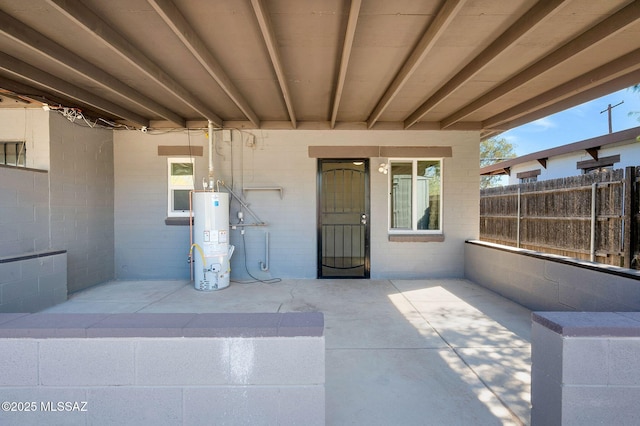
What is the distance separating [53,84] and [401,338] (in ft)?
16.1

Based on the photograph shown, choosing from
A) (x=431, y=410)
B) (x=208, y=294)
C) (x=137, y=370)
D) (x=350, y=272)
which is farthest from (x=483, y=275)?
(x=137, y=370)

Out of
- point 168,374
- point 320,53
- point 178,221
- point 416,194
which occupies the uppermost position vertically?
point 320,53

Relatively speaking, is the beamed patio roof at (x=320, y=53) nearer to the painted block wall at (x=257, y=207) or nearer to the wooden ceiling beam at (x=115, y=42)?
the wooden ceiling beam at (x=115, y=42)

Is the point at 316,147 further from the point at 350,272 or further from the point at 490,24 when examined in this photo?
the point at 490,24

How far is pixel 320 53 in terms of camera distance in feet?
9.96

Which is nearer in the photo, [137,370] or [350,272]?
[137,370]

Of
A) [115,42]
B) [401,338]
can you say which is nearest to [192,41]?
[115,42]

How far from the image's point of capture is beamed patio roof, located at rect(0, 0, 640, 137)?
7.86ft

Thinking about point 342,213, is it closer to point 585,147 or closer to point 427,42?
point 427,42

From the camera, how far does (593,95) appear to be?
386 cm

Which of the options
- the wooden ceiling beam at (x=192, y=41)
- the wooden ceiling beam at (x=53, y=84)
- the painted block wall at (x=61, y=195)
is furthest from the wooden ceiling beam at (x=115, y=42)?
the painted block wall at (x=61, y=195)

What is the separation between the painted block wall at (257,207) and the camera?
5281mm

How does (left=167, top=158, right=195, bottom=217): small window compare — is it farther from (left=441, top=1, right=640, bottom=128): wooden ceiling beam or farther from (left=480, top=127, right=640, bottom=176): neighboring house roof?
(left=480, top=127, right=640, bottom=176): neighboring house roof

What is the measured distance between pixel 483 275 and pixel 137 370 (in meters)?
4.94
